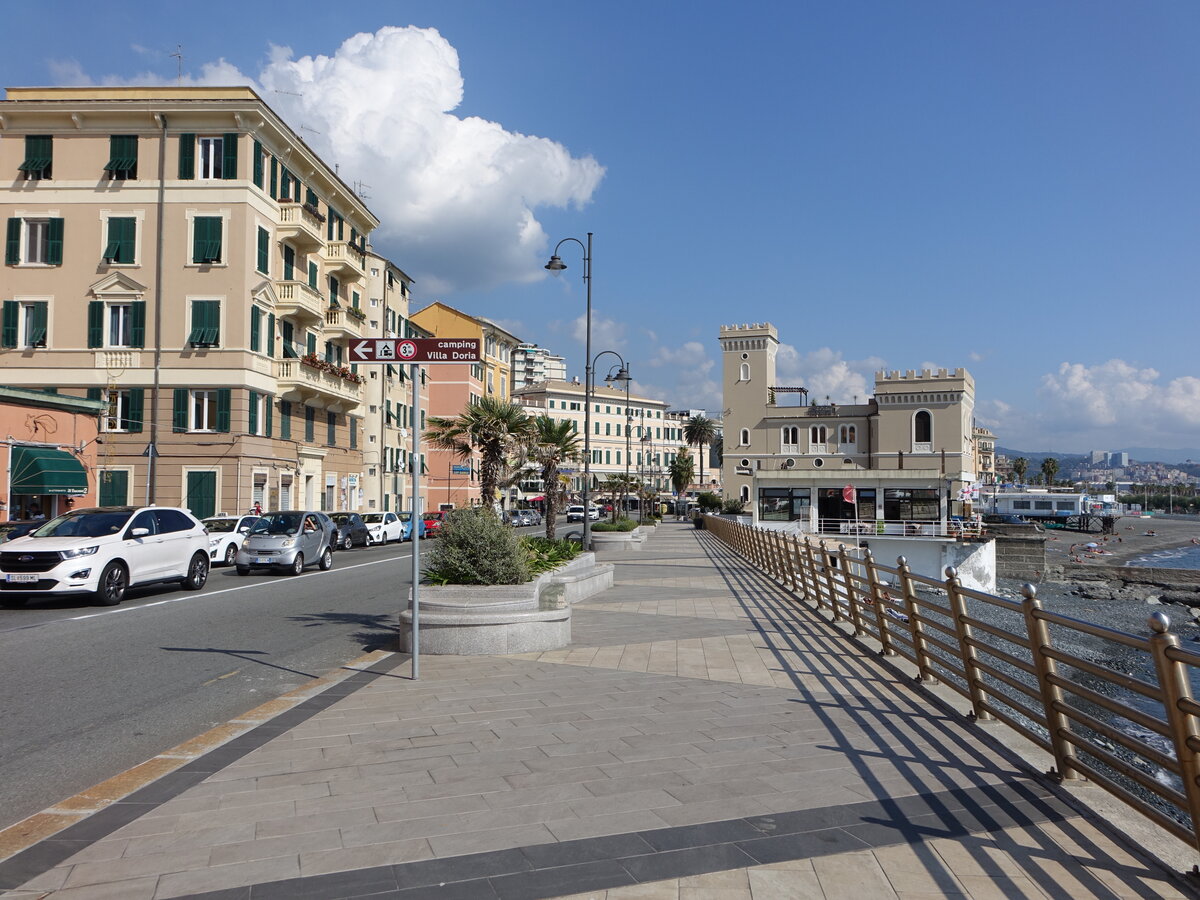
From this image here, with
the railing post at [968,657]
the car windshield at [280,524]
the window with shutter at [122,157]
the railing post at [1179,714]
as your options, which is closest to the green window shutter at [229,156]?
the window with shutter at [122,157]

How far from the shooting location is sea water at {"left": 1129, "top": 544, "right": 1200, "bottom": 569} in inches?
2467

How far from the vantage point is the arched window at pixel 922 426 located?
231 feet

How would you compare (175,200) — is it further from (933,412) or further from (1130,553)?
(1130,553)

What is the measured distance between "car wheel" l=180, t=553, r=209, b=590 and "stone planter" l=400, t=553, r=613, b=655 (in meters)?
9.46

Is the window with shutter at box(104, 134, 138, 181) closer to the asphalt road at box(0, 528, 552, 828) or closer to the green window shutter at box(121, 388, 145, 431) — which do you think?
the green window shutter at box(121, 388, 145, 431)

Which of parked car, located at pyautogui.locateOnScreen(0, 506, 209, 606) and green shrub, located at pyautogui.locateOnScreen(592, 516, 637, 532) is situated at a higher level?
parked car, located at pyautogui.locateOnScreen(0, 506, 209, 606)

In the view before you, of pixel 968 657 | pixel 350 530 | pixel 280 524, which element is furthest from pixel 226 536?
pixel 968 657

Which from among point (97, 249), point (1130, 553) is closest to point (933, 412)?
point (1130, 553)

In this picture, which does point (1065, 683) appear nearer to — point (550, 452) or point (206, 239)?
point (550, 452)

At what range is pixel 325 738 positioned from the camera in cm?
639

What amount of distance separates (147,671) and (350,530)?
88.5 feet

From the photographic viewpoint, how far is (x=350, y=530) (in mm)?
36000

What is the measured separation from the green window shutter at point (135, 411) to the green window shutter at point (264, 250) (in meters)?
6.82

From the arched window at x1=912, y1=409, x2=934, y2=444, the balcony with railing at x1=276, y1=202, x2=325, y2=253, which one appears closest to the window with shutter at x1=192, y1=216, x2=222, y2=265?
the balcony with railing at x1=276, y1=202, x2=325, y2=253
